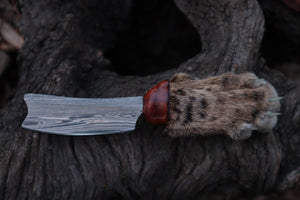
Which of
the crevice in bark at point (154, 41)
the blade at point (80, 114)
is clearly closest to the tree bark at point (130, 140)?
the blade at point (80, 114)

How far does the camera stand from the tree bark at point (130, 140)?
1789 millimetres

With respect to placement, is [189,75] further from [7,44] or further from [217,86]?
[7,44]

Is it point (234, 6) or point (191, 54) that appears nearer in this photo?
point (234, 6)

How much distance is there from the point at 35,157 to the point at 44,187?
0.22 metres

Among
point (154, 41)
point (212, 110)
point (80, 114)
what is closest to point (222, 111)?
point (212, 110)

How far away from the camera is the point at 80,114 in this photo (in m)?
1.85

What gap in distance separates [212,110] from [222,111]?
0.23ft

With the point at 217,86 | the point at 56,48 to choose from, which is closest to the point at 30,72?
the point at 56,48

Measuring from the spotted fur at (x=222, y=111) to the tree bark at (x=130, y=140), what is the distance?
0.14 m

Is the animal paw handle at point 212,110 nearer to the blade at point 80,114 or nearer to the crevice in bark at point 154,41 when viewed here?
the blade at point 80,114

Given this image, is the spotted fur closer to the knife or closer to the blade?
the knife

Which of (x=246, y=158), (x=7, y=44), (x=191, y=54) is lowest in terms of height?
(x=246, y=158)

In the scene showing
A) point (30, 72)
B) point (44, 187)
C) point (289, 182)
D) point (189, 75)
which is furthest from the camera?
point (30, 72)

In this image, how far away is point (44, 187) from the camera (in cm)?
172
